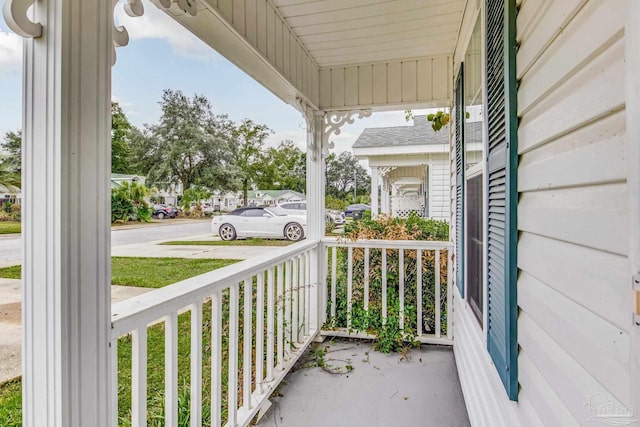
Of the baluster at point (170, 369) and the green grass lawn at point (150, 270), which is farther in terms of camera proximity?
the baluster at point (170, 369)

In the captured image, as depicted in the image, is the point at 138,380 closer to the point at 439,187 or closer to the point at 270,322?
A: the point at 270,322

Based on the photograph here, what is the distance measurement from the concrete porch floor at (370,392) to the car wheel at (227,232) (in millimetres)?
1254

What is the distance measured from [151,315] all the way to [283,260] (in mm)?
1427

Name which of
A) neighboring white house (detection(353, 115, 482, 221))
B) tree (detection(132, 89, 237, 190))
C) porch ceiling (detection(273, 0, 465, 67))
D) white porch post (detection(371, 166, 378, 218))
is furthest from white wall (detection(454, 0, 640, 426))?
neighboring white house (detection(353, 115, 482, 221))

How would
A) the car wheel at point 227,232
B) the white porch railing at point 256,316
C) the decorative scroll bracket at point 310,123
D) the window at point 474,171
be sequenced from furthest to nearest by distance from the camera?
the decorative scroll bracket at point 310,123
the window at point 474,171
the car wheel at point 227,232
the white porch railing at point 256,316

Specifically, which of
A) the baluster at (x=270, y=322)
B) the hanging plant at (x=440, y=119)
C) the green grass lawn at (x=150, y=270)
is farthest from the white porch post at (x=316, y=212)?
the green grass lawn at (x=150, y=270)

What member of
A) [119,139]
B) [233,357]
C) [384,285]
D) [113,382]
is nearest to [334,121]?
[384,285]

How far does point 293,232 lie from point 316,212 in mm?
582

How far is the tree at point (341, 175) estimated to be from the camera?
147 inches

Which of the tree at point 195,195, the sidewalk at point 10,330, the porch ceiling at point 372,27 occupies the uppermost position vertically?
the porch ceiling at point 372,27

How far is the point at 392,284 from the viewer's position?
354 centimetres

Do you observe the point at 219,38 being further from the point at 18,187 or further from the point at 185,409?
the point at 185,409

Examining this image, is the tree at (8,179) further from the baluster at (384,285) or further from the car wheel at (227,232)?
the baluster at (384,285)

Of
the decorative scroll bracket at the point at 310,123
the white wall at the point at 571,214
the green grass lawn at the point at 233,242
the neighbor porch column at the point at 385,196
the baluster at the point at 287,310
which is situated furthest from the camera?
the neighbor porch column at the point at 385,196
